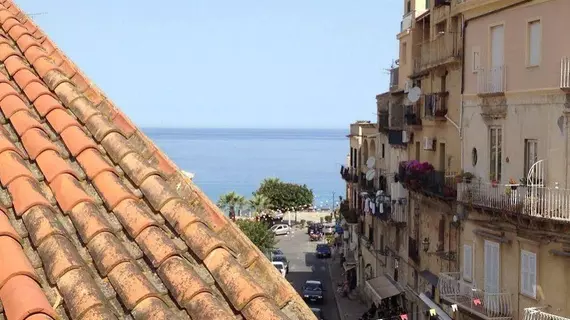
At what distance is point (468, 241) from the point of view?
2847 centimetres

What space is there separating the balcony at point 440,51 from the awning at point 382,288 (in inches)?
424

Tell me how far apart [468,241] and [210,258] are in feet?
78.8

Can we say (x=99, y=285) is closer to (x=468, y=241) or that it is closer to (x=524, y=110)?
(x=524, y=110)

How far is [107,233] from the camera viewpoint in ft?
18.0

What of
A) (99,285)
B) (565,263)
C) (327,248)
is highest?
(99,285)

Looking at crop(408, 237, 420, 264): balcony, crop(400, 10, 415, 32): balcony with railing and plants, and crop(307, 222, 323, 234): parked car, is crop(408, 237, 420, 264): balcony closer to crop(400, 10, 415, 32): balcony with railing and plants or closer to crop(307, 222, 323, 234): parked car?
crop(400, 10, 415, 32): balcony with railing and plants

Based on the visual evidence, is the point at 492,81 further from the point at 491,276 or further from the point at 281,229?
the point at 281,229

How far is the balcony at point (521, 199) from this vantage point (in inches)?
859

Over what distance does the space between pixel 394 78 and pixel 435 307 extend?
15.7 meters

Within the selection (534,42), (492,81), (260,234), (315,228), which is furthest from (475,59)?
(315,228)

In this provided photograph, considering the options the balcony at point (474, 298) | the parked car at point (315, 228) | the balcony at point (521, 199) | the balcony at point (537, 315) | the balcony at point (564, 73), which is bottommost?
the parked car at point (315, 228)

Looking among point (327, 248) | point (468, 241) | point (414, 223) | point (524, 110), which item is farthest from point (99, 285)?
point (327, 248)

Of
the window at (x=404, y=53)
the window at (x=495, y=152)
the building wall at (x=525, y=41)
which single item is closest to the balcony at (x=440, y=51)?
the building wall at (x=525, y=41)

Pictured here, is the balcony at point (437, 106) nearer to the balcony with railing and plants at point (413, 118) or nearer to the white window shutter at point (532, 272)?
the balcony with railing and plants at point (413, 118)
